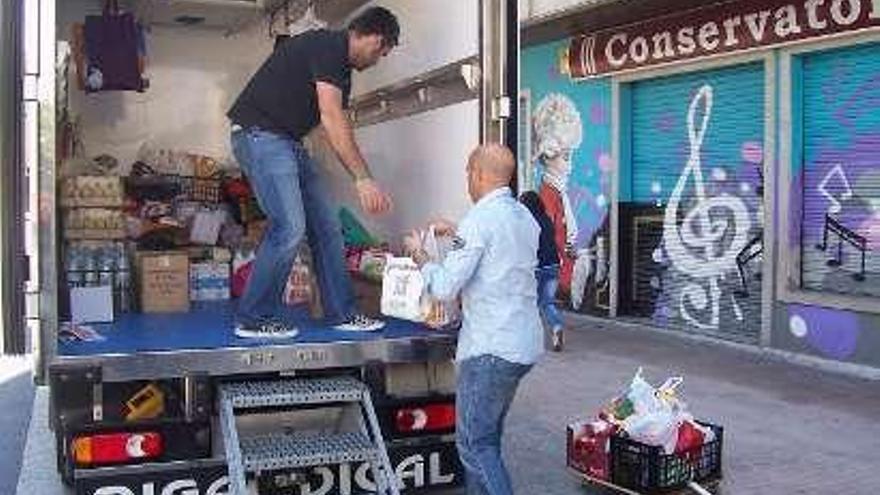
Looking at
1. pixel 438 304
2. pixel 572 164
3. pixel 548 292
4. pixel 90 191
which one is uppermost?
pixel 572 164

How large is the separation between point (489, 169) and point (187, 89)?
3644mm

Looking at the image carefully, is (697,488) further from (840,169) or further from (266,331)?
(840,169)

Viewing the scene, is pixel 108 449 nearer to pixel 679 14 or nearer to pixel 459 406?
pixel 459 406

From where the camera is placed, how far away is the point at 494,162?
4.09 metres

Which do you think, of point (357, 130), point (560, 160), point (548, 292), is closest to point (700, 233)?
point (548, 292)

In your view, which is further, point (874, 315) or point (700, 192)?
point (700, 192)

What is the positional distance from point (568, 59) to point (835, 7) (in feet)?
13.4

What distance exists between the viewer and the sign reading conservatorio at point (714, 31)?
29.1 ft

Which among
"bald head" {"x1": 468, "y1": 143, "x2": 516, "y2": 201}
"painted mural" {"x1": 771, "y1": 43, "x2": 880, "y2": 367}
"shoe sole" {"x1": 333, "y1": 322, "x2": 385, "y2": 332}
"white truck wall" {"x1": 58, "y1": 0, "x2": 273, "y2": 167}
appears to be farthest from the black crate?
"painted mural" {"x1": 771, "y1": 43, "x2": 880, "y2": 367}

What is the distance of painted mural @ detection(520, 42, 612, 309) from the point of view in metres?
12.2

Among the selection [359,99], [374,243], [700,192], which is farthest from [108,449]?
[700,192]

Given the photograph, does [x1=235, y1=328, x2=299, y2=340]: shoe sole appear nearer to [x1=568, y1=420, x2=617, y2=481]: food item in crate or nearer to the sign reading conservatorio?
[x1=568, y1=420, x2=617, y2=481]: food item in crate

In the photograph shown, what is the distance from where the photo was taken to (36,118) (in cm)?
398

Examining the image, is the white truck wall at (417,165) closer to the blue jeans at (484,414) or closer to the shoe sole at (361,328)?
the shoe sole at (361,328)
